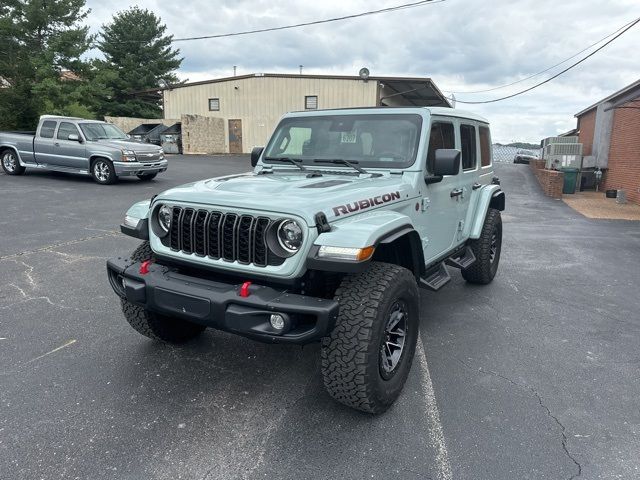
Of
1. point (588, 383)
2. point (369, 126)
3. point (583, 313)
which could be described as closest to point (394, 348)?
point (588, 383)

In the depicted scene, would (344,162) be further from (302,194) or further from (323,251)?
(323,251)

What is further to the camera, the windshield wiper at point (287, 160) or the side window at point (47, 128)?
the side window at point (47, 128)

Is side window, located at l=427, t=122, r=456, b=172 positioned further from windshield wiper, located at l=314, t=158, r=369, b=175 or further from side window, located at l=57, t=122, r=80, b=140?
side window, located at l=57, t=122, r=80, b=140

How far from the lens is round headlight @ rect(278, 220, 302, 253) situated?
2707 mm

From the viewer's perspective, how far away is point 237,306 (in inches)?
103

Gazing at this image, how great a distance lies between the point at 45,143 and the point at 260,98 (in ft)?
60.3

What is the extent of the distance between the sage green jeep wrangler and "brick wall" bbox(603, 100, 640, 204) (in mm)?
13559

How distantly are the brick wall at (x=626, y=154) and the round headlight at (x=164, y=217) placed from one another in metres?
15.2

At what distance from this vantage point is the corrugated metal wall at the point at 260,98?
28.0 meters

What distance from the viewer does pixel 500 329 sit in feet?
14.3

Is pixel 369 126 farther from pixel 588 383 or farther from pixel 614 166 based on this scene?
pixel 614 166

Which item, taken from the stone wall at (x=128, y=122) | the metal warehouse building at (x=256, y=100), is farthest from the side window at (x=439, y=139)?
the stone wall at (x=128, y=122)

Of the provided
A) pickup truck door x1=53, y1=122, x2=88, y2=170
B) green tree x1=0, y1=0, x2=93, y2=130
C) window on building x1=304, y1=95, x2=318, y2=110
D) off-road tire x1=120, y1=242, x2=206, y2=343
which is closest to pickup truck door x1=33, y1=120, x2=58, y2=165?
pickup truck door x1=53, y1=122, x2=88, y2=170

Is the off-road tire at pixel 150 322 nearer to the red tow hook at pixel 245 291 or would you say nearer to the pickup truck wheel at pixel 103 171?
the red tow hook at pixel 245 291
